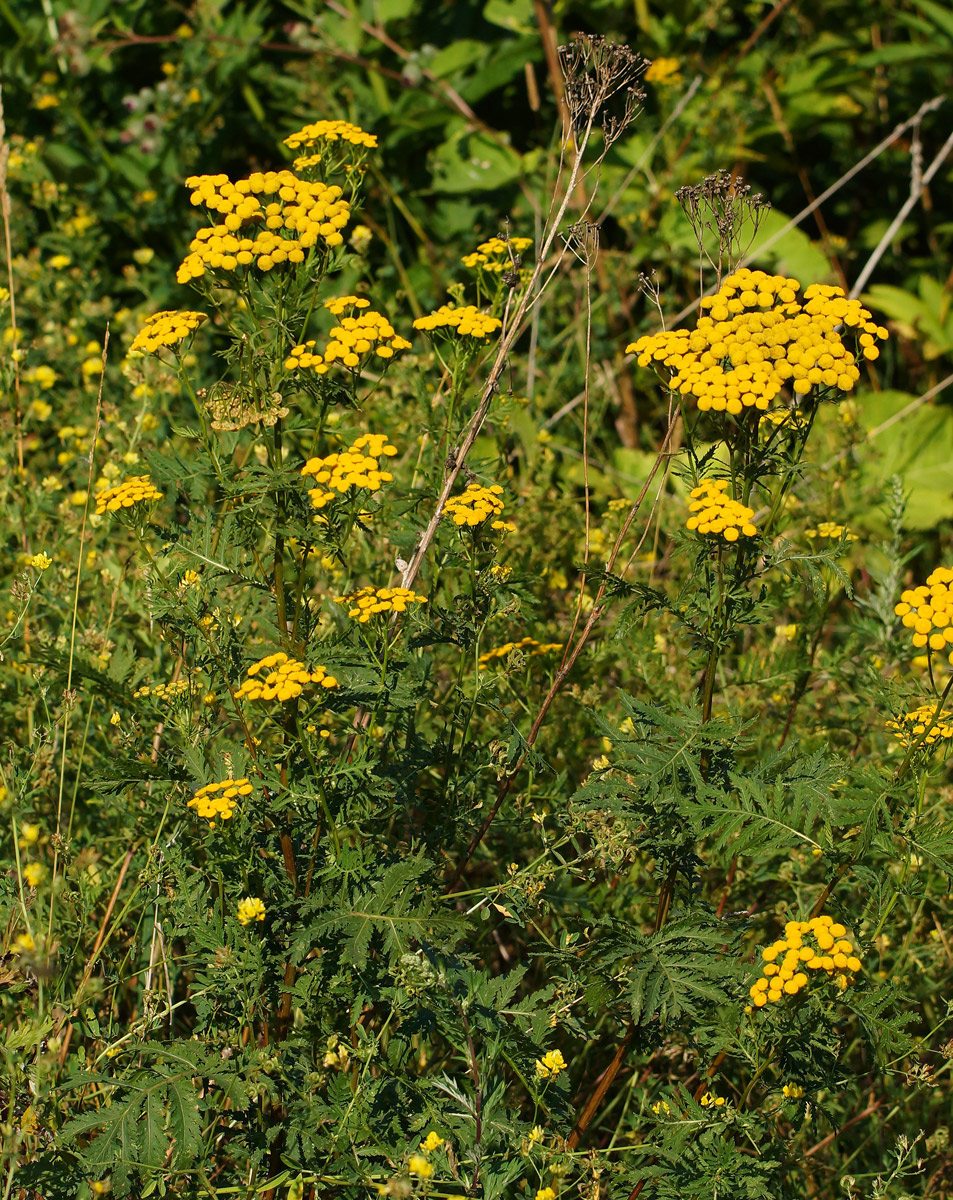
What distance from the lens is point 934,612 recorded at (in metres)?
2.07

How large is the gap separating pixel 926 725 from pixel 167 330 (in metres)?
1.68

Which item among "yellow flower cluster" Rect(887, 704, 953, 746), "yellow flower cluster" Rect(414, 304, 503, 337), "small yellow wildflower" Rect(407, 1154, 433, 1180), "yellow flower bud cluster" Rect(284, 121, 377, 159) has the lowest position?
"small yellow wildflower" Rect(407, 1154, 433, 1180)

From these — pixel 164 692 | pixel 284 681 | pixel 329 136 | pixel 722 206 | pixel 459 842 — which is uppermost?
pixel 329 136

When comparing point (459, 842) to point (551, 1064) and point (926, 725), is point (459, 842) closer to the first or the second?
point (551, 1064)

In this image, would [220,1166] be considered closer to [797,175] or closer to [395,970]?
[395,970]

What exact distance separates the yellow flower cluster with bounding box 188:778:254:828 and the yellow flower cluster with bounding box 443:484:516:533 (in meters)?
0.66

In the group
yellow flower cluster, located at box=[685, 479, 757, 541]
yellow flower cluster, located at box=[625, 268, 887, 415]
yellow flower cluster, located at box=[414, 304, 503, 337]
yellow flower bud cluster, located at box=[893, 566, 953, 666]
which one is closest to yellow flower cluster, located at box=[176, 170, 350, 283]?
yellow flower cluster, located at box=[414, 304, 503, 337]

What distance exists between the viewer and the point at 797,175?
6.30m

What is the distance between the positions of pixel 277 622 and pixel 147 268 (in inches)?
150

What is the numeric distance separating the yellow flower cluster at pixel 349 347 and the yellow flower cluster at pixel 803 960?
→ 1351mm

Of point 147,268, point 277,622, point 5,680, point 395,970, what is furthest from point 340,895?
point 147,268

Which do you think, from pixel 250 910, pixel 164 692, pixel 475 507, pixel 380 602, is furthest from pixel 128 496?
pixel 250 910

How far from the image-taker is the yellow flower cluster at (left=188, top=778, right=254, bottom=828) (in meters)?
Answer: 2.03

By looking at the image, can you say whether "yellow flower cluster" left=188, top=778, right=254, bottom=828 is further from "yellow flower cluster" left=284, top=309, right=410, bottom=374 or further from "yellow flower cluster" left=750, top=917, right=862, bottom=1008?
"yellow flower cluster" left=750, top=917, right=862, bottom=1008
